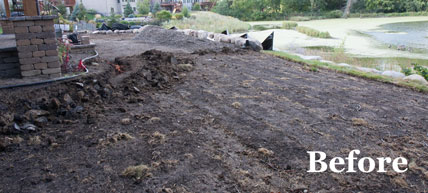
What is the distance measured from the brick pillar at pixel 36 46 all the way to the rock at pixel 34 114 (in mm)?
1347

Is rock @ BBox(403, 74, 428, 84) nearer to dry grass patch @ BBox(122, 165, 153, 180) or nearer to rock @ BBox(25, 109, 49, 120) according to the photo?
dry grass patch @ BBox(122, 165, 153, 180)

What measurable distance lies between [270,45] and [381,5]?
31.7 meters

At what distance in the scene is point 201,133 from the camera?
3.45 m

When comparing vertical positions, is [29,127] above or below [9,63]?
below

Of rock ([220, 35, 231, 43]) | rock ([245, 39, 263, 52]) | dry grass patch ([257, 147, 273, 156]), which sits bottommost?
dry grass patch ([257, 147, 273, 156])

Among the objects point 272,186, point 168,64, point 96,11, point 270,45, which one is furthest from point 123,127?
point 96,11

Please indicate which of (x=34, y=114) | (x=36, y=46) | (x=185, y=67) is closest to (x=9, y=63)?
(x=36, y=46)

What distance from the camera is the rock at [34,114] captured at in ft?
11.7

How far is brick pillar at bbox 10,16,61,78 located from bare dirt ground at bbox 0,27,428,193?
0.44 meters

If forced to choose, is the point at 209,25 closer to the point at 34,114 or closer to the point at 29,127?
the point at 34,114

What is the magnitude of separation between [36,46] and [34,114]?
154 cm

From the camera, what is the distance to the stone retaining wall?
495cm

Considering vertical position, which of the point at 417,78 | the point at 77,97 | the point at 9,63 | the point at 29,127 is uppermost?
the point at 9,63

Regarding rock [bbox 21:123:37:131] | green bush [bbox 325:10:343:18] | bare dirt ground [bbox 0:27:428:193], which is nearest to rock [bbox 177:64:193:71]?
bare dirt ground [bbox 0:27:428:193]
